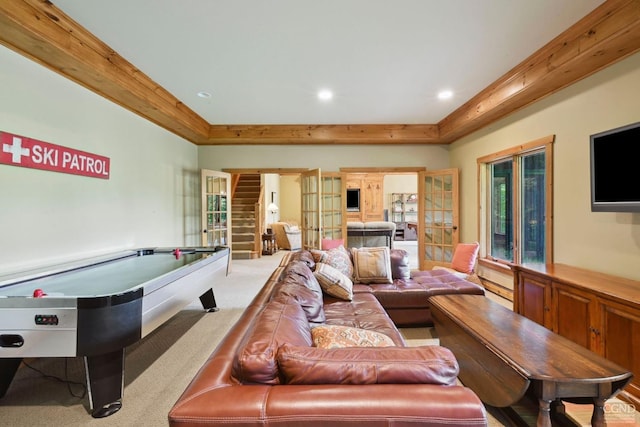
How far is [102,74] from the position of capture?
8.87 ft

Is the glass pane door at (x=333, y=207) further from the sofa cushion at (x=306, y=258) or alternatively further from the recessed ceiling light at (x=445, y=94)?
the sofa cushion at (x=306, y=258)

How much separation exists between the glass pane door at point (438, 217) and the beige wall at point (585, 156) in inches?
68.0

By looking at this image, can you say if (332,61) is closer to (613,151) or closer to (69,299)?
(613,151)

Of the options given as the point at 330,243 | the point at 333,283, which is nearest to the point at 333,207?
the point at 330,243

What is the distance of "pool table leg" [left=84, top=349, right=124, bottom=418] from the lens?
1.74 metres

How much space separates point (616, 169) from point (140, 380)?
13.5 ft

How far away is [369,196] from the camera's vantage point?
1137 cm

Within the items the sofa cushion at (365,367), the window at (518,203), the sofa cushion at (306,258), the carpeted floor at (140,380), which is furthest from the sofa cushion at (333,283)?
the window at (518,203)

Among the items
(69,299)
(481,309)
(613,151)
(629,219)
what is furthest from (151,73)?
(629,219)

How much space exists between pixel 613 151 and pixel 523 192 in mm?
1706

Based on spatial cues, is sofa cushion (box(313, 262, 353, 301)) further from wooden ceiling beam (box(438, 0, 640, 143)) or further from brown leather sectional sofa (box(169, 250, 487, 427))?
wooden ceiling beam (box(438, 0, 640, 143))

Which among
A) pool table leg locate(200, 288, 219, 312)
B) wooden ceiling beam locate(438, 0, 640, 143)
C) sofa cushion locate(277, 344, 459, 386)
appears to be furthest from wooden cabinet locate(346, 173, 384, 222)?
sofa cushion locate(277, 344, 459, 386)

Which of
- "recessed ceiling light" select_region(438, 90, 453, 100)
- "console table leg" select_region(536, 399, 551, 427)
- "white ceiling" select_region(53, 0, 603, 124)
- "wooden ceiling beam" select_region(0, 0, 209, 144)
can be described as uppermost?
"recessed ceiling light" select_region(438, 90, 453, 100)

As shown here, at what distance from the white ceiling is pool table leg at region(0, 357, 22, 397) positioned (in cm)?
264
